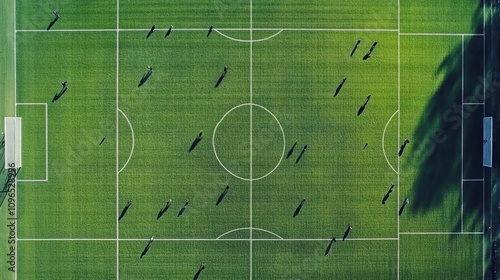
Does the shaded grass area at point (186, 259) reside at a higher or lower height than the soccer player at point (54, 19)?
lower

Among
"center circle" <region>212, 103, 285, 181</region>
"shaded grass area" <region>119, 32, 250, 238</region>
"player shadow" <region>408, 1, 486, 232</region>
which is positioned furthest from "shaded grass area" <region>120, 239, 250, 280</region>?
"player shadow" <region>408, 1, 486, 232</region>

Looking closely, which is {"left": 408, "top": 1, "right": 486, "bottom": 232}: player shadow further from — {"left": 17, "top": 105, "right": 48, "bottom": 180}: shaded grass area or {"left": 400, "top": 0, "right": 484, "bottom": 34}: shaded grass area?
{"left": 17, "top": 105, "right": 48, "bottom": 180}: shaded grass area

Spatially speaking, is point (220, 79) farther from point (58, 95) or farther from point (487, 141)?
point (487, 141)

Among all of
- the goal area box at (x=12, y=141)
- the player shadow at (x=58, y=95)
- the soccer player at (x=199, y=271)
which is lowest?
the soccer player at (x=199, y=271)

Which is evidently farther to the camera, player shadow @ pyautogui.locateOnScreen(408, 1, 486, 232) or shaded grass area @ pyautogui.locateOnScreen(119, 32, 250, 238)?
player shadow @ pyautogui.locateOnScreen(408, 1, 486, 232)

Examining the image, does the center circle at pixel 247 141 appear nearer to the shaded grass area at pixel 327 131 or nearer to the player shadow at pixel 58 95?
the shaded grass area at pixel 327 131

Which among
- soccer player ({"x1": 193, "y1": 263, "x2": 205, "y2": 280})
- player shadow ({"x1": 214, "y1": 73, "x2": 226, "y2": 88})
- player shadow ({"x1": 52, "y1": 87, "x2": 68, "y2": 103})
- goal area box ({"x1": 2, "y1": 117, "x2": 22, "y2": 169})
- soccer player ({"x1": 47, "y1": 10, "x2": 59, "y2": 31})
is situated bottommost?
soccer player ({"x1": 193, "y1": 263, "x2": 205, "y2": 280})

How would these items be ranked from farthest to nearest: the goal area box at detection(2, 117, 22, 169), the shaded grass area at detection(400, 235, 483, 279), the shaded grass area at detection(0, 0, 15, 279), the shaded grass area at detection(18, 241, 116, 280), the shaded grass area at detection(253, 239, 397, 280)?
the shaded grass area at detection(400, 235, 483, 279), the shaded grass area at detection(253, 239, 397, 280), the shaded grass area at detection(18, 241, 116, 280), the shaded grass area at detection(0, 0, 15, 279), the goal area box at detection(2, 117, 22, 169)

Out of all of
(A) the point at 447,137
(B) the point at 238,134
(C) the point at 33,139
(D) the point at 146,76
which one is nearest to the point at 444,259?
(A) the point at 447,137

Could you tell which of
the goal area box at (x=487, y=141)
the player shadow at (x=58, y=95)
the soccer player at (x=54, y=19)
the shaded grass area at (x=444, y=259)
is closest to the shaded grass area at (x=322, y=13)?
the goal area box at (x=487, y=141)
